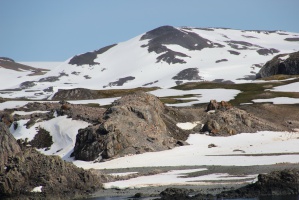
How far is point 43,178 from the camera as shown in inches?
1641

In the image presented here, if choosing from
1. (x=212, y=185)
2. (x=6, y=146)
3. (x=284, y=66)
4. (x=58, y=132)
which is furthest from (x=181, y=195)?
(x=284, y=66)

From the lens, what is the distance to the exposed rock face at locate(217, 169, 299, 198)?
120 ft

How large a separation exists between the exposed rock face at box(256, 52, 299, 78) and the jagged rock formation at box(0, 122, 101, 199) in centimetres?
10500

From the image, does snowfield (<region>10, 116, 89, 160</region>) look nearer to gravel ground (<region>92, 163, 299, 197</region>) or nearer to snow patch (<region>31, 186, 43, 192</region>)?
gravel ground (<region>92, 163, 299, 197</region>)

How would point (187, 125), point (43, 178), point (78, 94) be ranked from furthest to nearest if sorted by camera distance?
point (78, 94) < point (187, 125) < point (43, 178)

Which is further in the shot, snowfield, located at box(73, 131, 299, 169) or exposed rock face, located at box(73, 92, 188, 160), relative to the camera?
exposed rock face, located at box(73, 92, 188, 160)

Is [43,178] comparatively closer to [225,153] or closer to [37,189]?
[37,189]

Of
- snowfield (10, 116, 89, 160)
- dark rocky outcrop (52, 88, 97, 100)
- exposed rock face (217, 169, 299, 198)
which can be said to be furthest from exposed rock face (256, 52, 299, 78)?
exposed rock face (217, 169, 299, 198)

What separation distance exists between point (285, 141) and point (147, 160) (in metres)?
14.8

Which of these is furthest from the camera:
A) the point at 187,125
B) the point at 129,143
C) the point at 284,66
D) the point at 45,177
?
the point at 284,66

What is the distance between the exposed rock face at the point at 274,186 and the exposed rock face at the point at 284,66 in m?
→ 106

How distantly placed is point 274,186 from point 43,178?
1541cm

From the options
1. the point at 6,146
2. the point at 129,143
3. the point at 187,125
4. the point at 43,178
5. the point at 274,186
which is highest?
the point at 187,125

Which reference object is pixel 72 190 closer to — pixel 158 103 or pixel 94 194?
pixel 94 194
